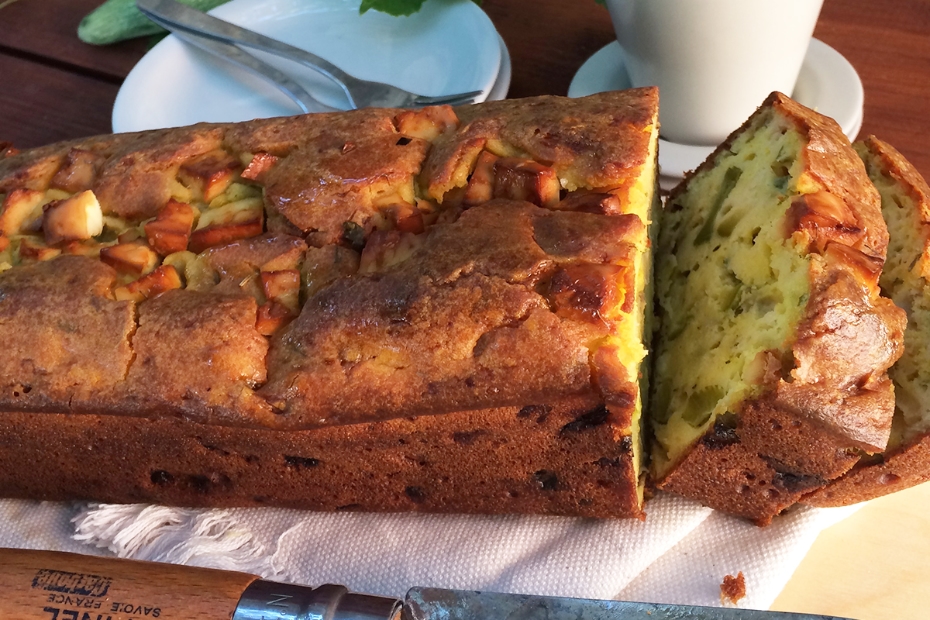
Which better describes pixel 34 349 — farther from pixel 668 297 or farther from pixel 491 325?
pixel 668 297

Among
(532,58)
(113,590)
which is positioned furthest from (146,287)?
(532,58)

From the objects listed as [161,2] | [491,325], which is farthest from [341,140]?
[161,2]

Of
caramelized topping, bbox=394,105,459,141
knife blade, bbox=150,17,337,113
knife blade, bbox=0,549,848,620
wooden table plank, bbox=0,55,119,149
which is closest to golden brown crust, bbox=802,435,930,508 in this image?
knife blade, bbox=0,549,848,620

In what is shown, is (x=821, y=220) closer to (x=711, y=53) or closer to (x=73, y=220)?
(x=711, y=53)

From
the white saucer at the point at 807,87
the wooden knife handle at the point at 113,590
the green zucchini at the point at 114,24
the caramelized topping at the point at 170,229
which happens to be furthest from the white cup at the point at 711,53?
the green zucchini at the point at 114,24

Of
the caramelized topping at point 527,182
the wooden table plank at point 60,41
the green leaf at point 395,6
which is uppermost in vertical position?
the caramelized topping at point 527,182

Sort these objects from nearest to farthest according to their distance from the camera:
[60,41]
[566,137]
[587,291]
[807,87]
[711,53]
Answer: [587,291] < [566,137] < [711,53] < [807,87] < [60,41]

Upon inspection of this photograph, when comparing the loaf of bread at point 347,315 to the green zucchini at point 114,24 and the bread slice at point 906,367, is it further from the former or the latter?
the green zucchini at point 114,24
